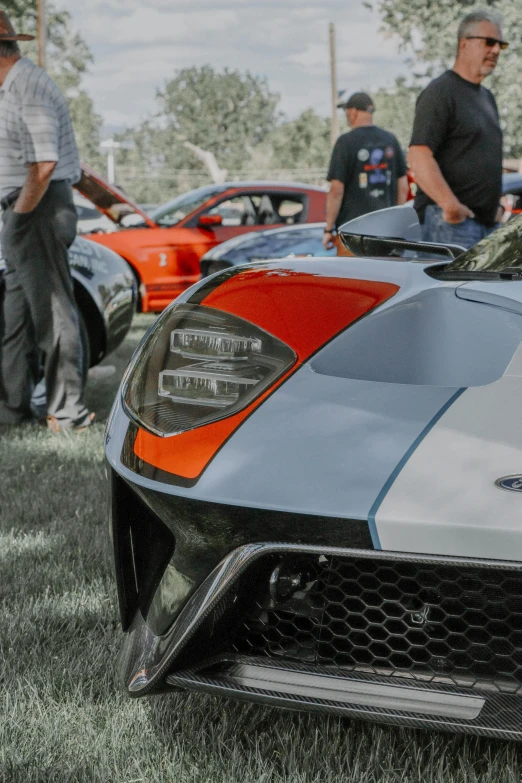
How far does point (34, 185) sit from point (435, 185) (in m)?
1.77

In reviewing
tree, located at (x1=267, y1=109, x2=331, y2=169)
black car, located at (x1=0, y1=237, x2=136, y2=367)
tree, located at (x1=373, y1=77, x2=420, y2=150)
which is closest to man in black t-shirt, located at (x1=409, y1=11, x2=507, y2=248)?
black car, located at (x1=0, y1=237, x2=136, y2=367)

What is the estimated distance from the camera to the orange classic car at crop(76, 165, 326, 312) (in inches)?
366

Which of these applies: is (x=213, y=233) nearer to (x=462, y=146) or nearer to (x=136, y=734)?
(x=462, y=146)

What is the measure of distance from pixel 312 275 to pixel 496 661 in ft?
2.71

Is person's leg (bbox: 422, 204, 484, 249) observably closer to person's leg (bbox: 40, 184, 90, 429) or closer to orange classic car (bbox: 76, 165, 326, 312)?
person's leg (bbox: 40, 184, 90, 429)

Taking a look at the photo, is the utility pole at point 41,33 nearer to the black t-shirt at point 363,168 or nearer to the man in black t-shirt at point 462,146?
the black t-shirt at point 363,168

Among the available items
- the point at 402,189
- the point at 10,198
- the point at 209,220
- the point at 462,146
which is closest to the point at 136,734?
the point at 462,146

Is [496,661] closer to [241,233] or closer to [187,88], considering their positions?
[241,233]

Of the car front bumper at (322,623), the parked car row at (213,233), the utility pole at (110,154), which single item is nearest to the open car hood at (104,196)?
the parked car row at (213,233)

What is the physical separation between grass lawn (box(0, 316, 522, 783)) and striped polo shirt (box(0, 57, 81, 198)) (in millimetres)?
2472

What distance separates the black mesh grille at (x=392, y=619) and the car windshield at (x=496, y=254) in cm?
77

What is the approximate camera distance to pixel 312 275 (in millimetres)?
1995

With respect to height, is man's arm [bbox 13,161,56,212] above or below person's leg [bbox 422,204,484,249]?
above

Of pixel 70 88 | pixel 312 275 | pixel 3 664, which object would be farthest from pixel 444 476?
pixel 70 88
